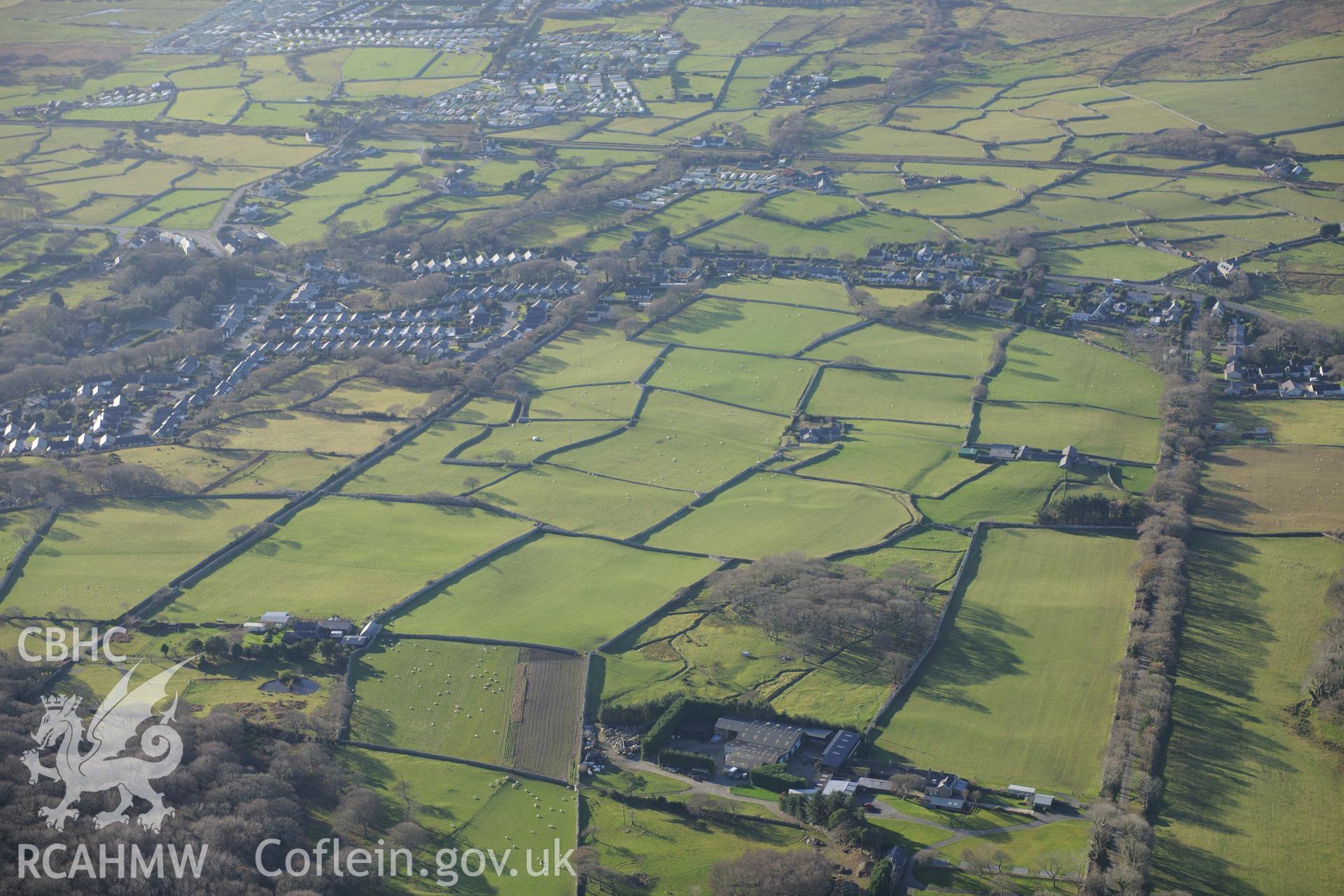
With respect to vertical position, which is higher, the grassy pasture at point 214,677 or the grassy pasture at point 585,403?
the grassy pasture at point 585,403

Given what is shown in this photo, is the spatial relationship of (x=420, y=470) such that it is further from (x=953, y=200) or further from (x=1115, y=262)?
(x=953, y=200)

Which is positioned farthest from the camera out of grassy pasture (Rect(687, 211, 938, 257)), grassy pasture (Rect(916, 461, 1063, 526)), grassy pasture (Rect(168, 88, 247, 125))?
grassy pasture (Rect(168, 88, 247, 125))

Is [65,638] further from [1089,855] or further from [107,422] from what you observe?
[1089,855]

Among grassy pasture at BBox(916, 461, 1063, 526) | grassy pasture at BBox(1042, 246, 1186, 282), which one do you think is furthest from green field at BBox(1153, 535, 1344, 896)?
grassy pasture at BBox(1042, 246, 1186, 282)

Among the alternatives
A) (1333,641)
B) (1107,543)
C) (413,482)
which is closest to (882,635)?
(1107,543)

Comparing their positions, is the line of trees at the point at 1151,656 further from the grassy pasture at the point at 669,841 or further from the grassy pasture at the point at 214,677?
the grassy pasture at the point at 214,677

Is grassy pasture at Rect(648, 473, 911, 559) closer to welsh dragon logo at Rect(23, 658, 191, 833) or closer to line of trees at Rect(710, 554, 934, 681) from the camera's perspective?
line of trees at Rect(710, 554, 934, 681)

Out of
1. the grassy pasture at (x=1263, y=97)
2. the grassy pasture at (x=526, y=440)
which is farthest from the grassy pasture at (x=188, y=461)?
the grassy pasture at (x=1263, y=97)
